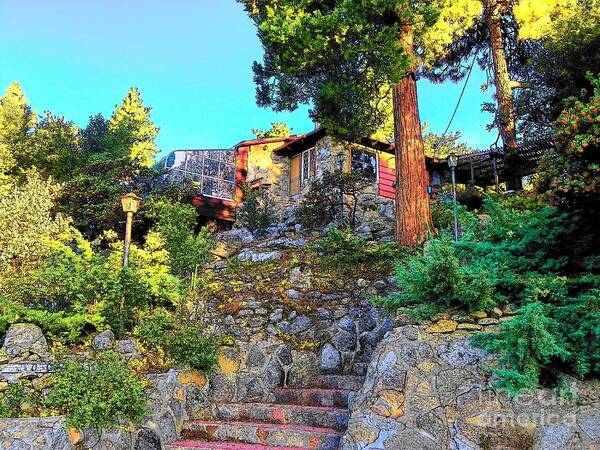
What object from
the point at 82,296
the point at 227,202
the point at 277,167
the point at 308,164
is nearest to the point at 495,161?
the point at 308,164

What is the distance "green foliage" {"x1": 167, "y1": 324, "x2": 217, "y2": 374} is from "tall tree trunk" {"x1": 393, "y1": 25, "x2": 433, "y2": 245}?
4442 mm

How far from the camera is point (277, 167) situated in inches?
775

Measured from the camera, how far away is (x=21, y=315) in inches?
250

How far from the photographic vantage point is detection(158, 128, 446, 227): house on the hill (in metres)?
17.4

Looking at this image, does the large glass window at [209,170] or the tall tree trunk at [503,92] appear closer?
the tall tree trunk at [503,92]

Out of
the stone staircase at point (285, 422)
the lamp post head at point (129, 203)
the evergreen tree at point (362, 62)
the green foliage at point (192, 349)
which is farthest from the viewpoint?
the evergreen tree at point (362, 62)

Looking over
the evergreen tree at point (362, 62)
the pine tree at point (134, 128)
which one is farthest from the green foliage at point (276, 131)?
the evergreen tree at point (362, 62)

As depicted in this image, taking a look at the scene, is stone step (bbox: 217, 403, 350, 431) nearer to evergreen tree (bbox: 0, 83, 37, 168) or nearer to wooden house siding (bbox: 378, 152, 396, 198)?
wooden house siding (bbox: 378, 152, 396, 198)

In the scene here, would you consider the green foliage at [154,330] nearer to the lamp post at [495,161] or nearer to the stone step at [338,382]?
the stone step at [338,382]

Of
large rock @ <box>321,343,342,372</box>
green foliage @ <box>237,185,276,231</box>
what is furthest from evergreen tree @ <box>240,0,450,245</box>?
green foliage @ <box>237,185,276,231</box>

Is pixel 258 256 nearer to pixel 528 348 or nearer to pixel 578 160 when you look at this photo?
pixel 578 160

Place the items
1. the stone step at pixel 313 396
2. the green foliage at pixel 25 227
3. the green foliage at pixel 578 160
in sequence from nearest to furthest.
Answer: the green foliage at pixel 578 160, the stone step at pixel 313 396, the green foliage at pixel 25 227

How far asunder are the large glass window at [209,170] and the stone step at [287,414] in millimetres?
12218

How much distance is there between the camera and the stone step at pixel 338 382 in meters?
6.36
